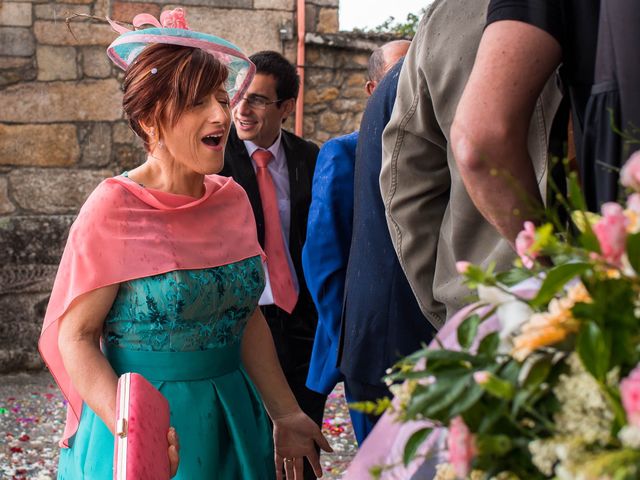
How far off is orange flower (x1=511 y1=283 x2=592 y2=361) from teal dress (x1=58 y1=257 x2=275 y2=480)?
1804 mm

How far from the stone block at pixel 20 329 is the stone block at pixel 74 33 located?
70.7 inches

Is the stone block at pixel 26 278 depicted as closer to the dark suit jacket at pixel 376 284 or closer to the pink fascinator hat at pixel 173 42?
the pink fascinator hat at pixel 173 42

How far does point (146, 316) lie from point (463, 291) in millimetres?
867

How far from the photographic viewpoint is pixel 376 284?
2.92m

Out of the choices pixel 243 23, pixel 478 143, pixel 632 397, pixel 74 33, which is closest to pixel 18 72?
pixel 74 33

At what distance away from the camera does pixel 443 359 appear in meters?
1.03

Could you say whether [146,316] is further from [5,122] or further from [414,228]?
[5,122]

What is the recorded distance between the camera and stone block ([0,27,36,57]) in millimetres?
7344

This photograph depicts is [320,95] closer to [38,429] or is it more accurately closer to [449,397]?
[38,429]

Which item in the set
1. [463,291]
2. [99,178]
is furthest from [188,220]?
[99,178]

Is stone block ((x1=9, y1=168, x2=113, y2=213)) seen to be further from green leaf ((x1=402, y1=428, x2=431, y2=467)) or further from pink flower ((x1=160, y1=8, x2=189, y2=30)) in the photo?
green leaf ((x1=402, y1=428, x2=431, y2=467))

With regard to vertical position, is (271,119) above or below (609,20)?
below

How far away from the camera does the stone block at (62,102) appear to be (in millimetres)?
7406

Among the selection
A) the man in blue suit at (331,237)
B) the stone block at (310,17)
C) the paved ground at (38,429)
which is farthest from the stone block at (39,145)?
the man in blue suit at (331,237)
